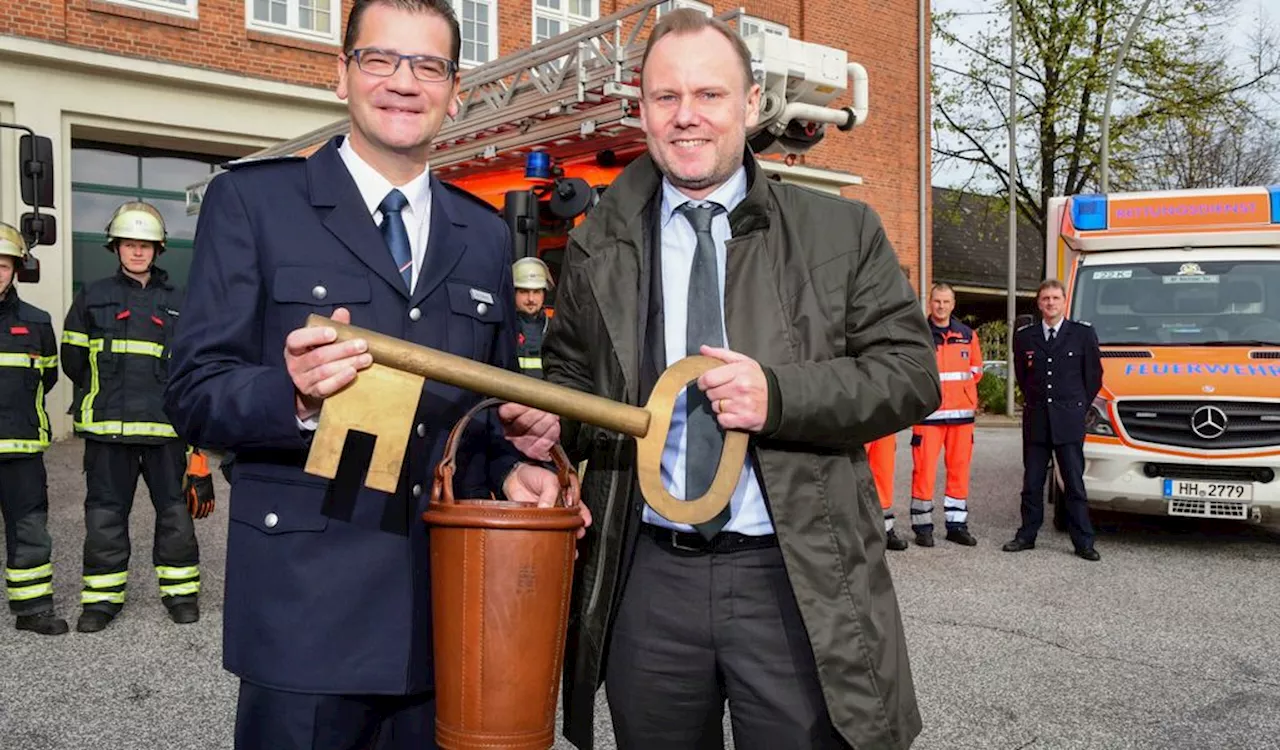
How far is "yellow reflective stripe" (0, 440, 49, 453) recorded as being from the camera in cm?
561

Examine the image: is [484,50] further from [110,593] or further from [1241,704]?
[1241,704]

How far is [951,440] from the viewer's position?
8.36 meters

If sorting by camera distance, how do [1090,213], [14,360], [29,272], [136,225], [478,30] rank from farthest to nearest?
[478,30] < [1090,213] < [29,272] < [136,225] < [14,360]

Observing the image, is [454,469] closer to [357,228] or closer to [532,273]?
[357,228]

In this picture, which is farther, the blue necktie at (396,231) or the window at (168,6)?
the window at (168,6)

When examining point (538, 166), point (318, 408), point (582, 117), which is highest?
point (582, 117)

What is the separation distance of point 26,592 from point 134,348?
1.36 meters

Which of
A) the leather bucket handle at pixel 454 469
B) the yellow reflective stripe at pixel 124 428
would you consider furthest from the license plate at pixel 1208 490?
the leather bucket handle at pixel 454 469

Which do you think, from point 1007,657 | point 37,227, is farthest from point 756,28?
point 37,227

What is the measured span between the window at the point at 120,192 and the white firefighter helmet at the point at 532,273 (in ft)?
28.5

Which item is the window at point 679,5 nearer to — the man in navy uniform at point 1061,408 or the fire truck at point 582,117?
the fire truck at point 582,117

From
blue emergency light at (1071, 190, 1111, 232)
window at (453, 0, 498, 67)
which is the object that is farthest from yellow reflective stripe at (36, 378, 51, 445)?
window at (453, 0, 498, 67)

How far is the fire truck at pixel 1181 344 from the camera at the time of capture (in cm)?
786

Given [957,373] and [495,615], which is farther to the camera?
[957,373]
